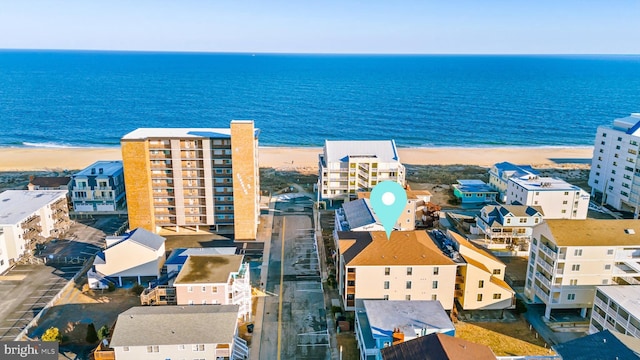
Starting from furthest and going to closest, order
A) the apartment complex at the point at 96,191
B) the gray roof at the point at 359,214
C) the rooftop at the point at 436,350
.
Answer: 1. the apartment complex at the point at 96,191
2. the gray roof at the point at 359,214
3. the rooftop at the point at 436,350

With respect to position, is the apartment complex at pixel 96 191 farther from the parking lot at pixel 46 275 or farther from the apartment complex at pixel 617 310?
the apartment complex at pixel 617 310

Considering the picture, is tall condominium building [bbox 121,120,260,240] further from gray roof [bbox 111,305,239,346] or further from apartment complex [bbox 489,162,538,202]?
apartment complex [bbox 489,162,538,202]

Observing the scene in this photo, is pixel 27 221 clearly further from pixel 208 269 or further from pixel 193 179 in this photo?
pixel 208 269

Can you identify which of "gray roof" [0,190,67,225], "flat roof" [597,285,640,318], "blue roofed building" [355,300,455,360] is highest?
"flat roof" [597,285,640,318]

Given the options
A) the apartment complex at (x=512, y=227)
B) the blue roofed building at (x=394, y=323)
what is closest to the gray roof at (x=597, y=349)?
the blue roofed building at (x=394, y=323)

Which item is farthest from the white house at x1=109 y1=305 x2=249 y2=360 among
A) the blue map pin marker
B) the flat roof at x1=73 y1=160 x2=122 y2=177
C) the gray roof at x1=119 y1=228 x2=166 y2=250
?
the flat roof at x1=73 y1=160 x2=122 y2=177
